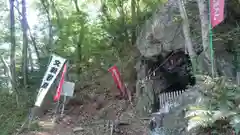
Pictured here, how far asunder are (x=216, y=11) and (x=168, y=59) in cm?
496

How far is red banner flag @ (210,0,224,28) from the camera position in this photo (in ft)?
22.0

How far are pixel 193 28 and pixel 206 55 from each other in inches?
82.6

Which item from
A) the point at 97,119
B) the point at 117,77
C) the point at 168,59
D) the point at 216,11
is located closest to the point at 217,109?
the point at 216,11

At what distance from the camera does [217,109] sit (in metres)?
5.94

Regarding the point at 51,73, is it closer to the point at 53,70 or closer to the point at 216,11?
the point at 53,70

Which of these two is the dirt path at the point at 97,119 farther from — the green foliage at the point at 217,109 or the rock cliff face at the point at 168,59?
the green foliage at the point at 217,109

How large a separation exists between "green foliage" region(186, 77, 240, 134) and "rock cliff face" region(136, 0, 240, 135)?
114 cm

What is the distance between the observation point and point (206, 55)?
7734 millimetres

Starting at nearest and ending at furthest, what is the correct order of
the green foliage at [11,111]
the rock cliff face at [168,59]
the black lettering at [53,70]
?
the rock cliff face at [168,59]
the green foliage at [11,111]
the black lettering at [53,70]

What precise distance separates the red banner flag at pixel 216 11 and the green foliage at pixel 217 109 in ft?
4.64

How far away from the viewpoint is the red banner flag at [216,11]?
22.0 feet

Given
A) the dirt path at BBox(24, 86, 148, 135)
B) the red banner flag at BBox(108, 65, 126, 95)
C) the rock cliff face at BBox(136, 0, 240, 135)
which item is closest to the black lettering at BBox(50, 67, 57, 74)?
the dirt path at BBox(24, 86, 148, 135)

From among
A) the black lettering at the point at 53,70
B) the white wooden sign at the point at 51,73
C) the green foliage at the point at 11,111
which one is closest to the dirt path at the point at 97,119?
the green foliage at the point at 11,111

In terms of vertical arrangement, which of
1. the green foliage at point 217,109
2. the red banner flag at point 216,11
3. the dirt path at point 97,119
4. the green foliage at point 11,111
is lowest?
the dirt path at point 97,119
